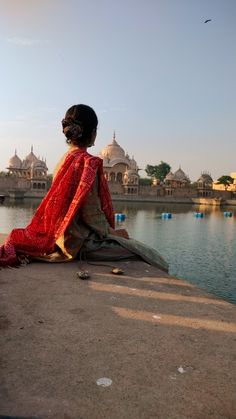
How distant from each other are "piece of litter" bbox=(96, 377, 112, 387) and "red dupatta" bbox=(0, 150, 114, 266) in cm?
192

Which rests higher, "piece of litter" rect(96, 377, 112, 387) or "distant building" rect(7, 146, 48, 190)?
"distant building" rect(7, 146, 48, 190)

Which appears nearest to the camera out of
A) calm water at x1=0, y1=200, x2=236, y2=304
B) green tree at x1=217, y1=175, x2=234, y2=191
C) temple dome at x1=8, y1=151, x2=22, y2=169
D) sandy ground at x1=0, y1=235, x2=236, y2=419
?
sandy ground at x1=0, y1=235, x2=236, y2=419

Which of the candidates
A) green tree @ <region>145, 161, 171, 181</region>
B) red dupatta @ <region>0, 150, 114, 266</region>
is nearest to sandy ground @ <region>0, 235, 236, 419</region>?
red dupatta @ <region>0, 150, 114, 266</region>

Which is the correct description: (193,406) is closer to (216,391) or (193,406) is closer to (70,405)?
(216,391)

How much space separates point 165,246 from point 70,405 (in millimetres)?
12694

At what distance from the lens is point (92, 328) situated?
1.98 meters

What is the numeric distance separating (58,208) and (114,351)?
190cm

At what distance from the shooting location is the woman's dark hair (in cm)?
350

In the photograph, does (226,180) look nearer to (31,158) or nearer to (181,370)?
(31,158)

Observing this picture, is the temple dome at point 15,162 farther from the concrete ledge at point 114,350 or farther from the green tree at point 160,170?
the concrete ledge at point 114,350

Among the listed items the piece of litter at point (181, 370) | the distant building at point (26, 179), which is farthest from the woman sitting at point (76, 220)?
the distant building at point (26, 179)

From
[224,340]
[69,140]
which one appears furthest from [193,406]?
[69,140]

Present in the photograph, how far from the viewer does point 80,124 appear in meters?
3.53

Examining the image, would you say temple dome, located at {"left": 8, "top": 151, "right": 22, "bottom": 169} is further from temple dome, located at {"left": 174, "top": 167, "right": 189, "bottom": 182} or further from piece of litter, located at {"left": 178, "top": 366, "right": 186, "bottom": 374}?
piece of litter, located at {"left": 178, "top": 366, "right": 186, "bottom": 374}
